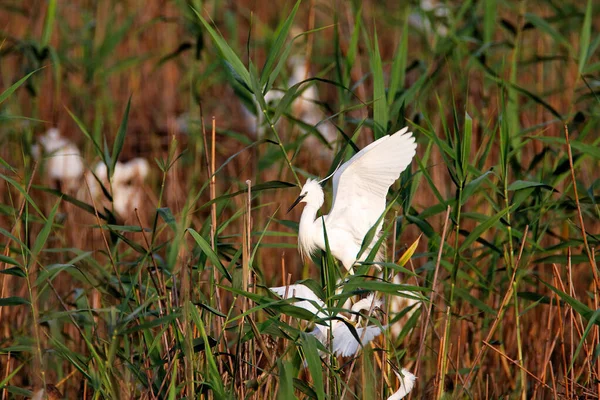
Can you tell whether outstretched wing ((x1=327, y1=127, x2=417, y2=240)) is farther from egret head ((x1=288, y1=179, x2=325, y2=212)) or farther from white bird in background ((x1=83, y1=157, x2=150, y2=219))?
white bird in background ((x1=83, y1=157, x2=150, y2=219))

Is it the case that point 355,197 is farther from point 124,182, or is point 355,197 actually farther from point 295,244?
point 124,182

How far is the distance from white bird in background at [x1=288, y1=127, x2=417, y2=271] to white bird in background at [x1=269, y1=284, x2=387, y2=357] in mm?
75

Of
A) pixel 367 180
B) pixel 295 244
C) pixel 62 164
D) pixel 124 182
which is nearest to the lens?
pixel 367 180

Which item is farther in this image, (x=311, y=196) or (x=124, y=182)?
(x=124, y=182)

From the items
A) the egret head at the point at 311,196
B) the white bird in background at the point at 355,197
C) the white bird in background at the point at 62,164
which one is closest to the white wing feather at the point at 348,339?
the white bird in background at the point at 355,197

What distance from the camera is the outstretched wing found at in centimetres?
146

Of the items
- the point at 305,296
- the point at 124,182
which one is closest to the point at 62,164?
the point at 124,182

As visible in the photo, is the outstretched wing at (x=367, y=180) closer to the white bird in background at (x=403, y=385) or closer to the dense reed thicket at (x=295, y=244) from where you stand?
the dense reed thicket at (x=295, y=244)

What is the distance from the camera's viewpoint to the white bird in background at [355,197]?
1.46m

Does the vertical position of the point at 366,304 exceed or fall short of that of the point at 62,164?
it falls short

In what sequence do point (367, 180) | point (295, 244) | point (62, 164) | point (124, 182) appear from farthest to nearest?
point (124, 182) < point (62, 164) < point (295, 244) < point (367, 180)

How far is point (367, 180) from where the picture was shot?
59.6 inches

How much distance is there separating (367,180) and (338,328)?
11.6 inches

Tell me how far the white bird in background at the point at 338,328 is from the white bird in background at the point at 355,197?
3.0 inches
